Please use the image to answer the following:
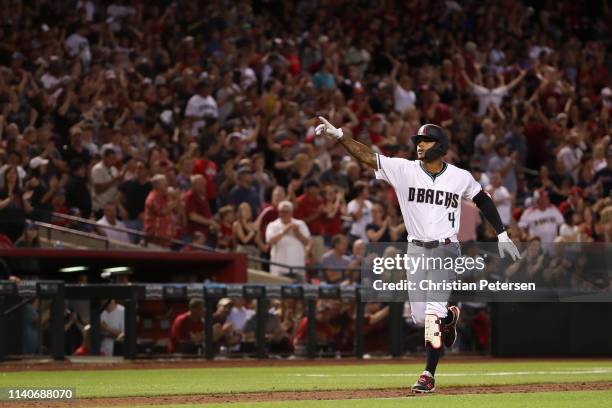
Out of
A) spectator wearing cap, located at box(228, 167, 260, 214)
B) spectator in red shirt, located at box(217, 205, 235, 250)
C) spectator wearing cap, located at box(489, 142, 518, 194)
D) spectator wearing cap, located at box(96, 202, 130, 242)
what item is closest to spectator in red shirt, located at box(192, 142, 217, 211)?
spectator wearing cap, located at box(228, 167, 260, 214)

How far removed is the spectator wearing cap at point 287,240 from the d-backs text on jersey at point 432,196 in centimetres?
723

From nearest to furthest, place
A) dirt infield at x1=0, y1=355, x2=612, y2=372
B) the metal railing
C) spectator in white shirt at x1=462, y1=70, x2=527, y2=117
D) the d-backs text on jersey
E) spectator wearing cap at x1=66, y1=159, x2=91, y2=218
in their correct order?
the d-backs text on jersey
dirt infield at x1=0, y1=355, x2=612, y2=372
the metal railing
spectator wearing cap at x1=66, y1=159, x2=91, y2=218
spectator in white shirt at x1=462, y1=70, x2=527, y2=117

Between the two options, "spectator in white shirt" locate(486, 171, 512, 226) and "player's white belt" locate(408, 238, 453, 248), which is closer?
"player's white belt" locate(408, 238, 453, 248)

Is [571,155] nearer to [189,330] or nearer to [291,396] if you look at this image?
[189,330]

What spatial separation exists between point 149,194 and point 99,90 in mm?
2588

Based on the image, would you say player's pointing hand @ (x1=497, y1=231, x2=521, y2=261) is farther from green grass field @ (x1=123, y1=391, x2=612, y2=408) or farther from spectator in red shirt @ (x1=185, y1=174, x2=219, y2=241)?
spectator in red shirt @ (x1=185, y1=174, x2=219, y2=241)

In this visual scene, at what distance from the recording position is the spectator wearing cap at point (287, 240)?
1789cm

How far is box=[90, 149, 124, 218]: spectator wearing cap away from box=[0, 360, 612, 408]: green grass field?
421 cm

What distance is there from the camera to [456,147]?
22828mm

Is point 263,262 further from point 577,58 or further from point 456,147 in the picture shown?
point 577,58

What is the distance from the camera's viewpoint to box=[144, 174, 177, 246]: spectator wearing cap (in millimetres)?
17297

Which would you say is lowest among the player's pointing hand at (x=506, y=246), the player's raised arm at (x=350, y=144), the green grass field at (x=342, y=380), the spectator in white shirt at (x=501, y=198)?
the green grass field at (x=342, y=380)

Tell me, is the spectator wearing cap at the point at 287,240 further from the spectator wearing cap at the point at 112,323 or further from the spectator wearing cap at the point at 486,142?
the spectator wearing cap at the point at 486,142

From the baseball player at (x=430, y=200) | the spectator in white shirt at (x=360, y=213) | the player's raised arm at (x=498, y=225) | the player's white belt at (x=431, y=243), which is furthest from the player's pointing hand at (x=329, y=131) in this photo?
the spectator in white shirt at (x=360, y=213)
